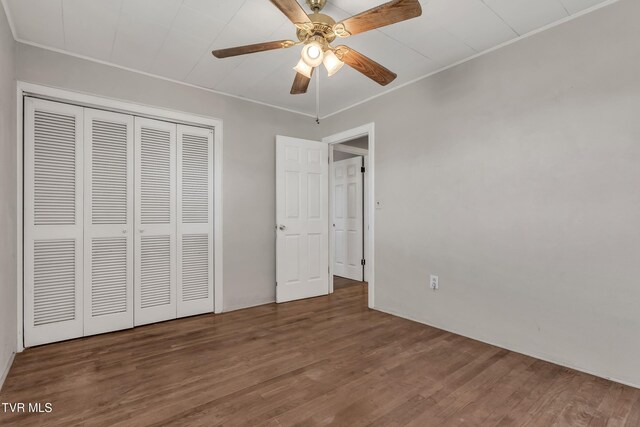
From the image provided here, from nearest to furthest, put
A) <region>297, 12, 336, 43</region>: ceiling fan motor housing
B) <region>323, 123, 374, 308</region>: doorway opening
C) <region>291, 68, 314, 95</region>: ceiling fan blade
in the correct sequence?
1. <region>297, 12, 336, 43</region>: ceiling fan motor housing
2. <region>291, 68, 314, 95</region>: ceiling fan blade
3. <region>323, 123, 374, 308</region>: doorway opening

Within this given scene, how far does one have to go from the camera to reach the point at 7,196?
218 cm

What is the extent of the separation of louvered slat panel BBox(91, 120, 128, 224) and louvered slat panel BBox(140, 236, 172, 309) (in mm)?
344

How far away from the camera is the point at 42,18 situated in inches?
88.4

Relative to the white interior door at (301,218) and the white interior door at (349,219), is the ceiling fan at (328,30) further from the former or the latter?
the white interior door at (349,219)

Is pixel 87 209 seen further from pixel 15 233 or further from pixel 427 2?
pixel 427 2

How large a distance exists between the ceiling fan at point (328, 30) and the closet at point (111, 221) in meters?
1.62

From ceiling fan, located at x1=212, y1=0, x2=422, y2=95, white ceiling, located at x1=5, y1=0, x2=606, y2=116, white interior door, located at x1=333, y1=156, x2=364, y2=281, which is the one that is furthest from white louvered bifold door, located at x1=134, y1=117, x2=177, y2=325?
white interior door, located at x1=333, y1=156, x2=364, y2=281

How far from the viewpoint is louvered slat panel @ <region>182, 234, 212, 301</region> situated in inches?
132

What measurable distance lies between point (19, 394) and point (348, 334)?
2.28m

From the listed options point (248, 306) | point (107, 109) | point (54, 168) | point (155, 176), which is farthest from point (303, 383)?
point (107, 109)

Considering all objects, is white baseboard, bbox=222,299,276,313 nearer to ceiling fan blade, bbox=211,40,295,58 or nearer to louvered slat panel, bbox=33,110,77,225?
louvered slat panel, bbox=33,110,77,225

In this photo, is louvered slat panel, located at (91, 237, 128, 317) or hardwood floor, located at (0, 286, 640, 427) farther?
louvered slat panel, located at (91, 237, 128, 317)

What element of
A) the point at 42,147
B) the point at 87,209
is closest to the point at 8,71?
the point at 42,147

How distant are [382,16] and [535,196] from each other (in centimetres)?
173
